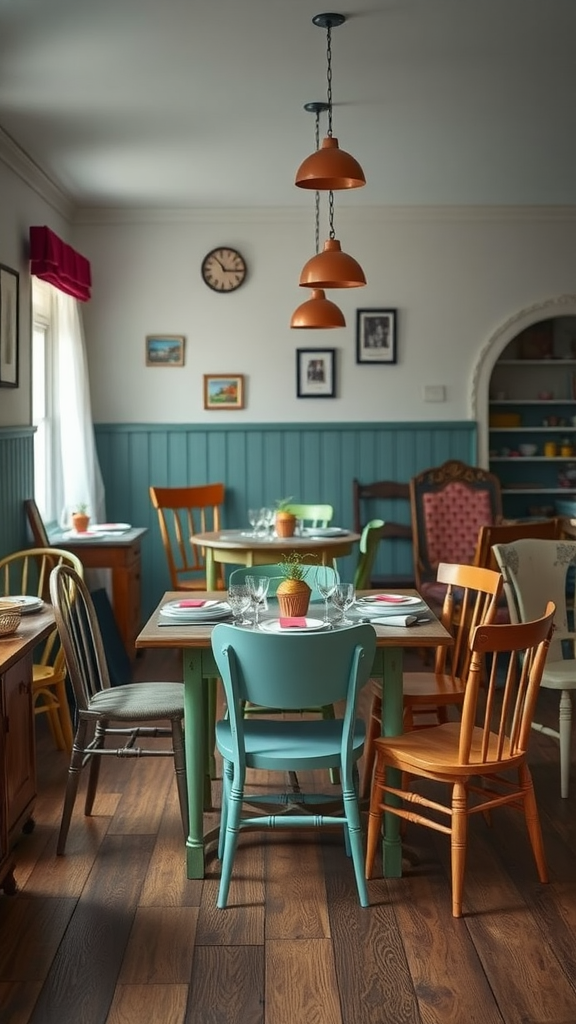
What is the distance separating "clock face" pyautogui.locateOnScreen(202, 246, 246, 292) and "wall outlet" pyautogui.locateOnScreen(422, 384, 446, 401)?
1.38 metres

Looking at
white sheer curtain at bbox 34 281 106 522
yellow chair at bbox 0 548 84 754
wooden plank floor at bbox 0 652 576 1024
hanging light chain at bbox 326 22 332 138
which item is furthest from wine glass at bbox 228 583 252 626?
white sheer curtain at bbox 34 281 106 522

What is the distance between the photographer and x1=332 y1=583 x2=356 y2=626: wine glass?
10.8 ft

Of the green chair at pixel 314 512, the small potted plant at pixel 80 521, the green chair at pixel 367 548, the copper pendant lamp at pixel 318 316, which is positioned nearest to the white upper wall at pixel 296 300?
the green chair at pixel 314 512

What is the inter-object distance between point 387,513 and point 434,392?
84 cm

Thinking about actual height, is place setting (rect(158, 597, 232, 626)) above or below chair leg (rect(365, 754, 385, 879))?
above

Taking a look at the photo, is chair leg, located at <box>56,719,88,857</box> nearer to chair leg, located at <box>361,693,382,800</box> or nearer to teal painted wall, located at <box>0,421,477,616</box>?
chair leg, located at <box>361,693,382,800</box>

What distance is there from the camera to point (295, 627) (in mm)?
3129

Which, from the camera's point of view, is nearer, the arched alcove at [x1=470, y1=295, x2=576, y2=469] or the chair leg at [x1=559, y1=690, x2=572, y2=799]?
the chair leg at [x1=559, y1=690, x2=572, y2=799]

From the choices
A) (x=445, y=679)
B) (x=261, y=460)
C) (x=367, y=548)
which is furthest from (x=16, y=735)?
(x=261, y=460)

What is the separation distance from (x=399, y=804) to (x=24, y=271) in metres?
3.60

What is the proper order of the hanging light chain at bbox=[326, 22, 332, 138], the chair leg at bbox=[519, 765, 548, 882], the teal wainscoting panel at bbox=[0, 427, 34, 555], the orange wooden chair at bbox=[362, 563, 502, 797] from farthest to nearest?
A: the teal wainscoting panel at bbox=[0, 427, 34, 555]
the hanging light chain at bbox=[326, 22, 332, 138]
the orange wooden chair at bbox=[362, 563, 502, 797]
the chair leg at bbox=[519, 765, 548, 882]

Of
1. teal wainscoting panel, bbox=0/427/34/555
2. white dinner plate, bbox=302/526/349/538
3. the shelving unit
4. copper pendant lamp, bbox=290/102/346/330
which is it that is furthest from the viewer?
the shelving unit

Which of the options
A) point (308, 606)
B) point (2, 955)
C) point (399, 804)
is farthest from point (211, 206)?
point (2, 955)

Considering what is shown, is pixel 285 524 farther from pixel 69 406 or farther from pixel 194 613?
pixel 194 613
